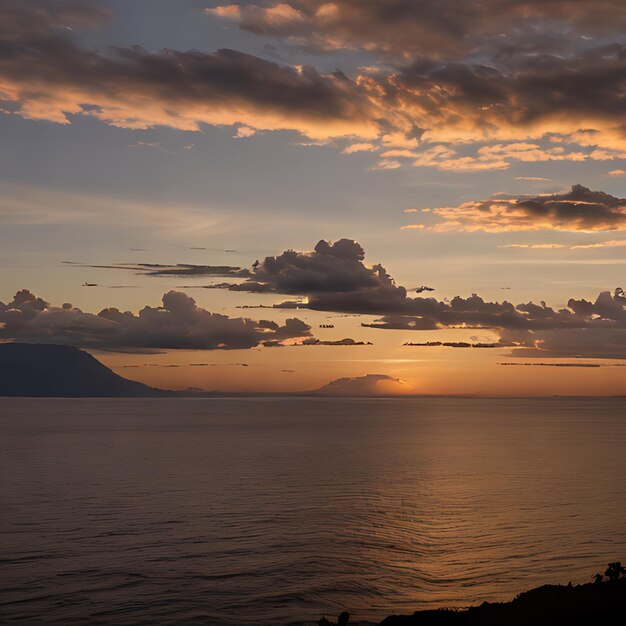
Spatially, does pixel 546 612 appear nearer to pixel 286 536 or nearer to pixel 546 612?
pixel 546 612

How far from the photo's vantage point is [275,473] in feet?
313

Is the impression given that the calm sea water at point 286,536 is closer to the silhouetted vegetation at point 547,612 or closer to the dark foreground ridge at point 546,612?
the dark foreground ridge at point 546,612

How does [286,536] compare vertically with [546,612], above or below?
below

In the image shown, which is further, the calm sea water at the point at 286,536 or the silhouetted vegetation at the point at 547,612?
the calm sea water at the point at 286,536

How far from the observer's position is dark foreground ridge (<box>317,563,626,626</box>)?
29031 millimetres

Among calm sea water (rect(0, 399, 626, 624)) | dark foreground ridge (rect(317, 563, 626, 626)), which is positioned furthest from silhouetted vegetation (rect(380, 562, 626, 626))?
calm sea water (rect(0, 399, 626, 624))

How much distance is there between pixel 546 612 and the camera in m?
29.9

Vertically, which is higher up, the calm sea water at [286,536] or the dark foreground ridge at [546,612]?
the dark foreground ridge at [546,612]

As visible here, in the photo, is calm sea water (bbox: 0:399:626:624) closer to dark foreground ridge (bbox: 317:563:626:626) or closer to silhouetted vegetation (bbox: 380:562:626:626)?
dark foreground ridge (bbox: 317:563:626:626)

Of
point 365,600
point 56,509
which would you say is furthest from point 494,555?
point 56,509

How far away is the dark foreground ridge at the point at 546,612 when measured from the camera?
95.2ft

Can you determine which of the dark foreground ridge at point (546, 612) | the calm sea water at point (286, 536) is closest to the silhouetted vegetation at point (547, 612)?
the dark foreground ridge at point (546, 612)

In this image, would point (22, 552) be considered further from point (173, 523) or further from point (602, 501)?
point (602, 501)

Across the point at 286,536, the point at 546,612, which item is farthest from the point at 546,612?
the point at 286,536
